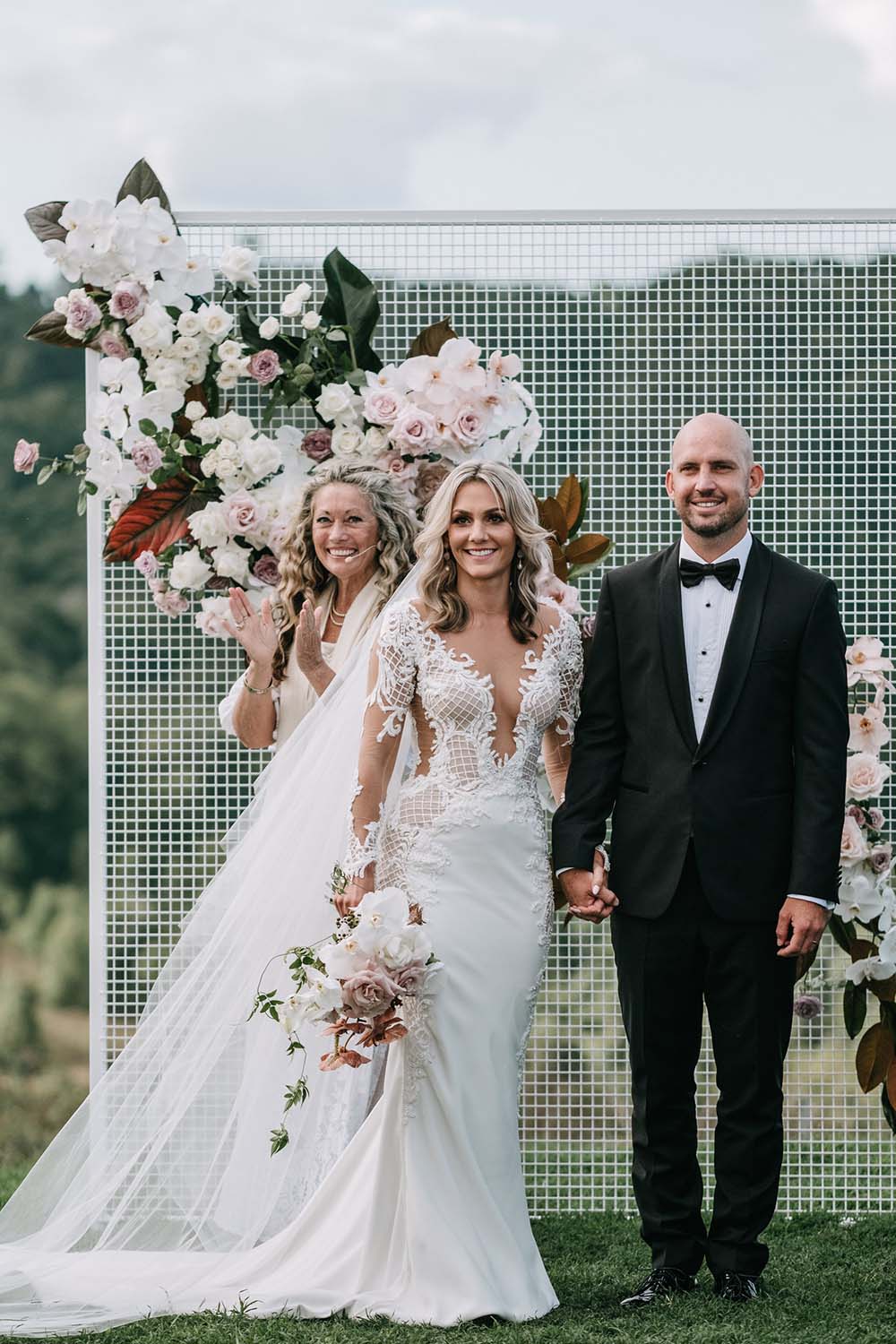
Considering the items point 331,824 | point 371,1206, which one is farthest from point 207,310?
point 371,1206

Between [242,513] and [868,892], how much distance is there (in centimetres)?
198

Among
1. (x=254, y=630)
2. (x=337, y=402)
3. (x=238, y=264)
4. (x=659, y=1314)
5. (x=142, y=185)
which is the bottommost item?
(x=659, y=1314)

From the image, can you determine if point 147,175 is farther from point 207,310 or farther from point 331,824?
point 331,824

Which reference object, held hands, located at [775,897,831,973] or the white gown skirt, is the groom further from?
the white gown skirt

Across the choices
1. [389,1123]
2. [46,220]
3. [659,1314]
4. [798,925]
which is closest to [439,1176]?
[389,1123]

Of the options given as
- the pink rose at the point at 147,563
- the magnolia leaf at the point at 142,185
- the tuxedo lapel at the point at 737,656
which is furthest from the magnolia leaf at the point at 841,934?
the magnolia leaf at the point at 142,185

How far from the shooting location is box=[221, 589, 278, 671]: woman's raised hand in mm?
4078

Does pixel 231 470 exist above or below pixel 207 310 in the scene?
below

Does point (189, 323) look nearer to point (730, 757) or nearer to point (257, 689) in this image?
point (257, 689)

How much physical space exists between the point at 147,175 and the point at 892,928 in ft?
9.85

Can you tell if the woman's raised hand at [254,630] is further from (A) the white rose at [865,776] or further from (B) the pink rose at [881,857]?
(B) the pink rose at [881,857]

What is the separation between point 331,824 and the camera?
3.85m

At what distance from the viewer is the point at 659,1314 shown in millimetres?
3479

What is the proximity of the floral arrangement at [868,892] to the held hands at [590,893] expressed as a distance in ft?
2.87
